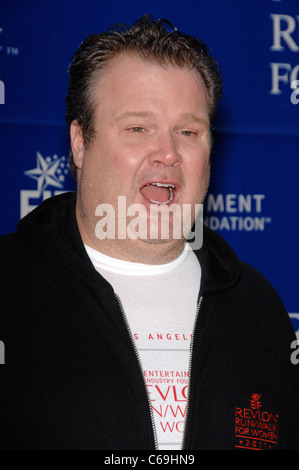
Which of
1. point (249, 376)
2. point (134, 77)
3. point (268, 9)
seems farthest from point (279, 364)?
point (268, 9)

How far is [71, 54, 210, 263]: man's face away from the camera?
1.68 m

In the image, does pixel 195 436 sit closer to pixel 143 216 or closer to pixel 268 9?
pixel 143 216

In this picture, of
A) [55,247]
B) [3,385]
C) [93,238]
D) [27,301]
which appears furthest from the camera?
[93,238]

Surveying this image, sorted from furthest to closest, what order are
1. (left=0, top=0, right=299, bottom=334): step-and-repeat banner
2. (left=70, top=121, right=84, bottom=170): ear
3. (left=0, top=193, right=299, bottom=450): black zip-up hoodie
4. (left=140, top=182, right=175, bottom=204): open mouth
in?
1. (left=0, top=0, right=299, bottom=334): step-and-repeat banner
2. (left=70, top=121, right=84, bottom=170): ear
3. (left=140, top=182, right=175, bottom=204): open mouth
4. (left=0, top=193, right=299, bottom=450): black zip-up hoodie

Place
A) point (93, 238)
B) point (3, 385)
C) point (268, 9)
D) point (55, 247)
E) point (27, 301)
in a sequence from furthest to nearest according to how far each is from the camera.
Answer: point (268, 9) → point (93, 238) → point (55, 247) → point (27, 301) → point (3, 385)

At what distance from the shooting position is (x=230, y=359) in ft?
5.37

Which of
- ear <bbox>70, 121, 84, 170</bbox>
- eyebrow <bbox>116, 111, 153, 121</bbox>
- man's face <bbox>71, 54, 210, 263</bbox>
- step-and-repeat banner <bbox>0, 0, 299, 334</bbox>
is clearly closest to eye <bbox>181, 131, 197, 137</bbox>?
man's face <bbox>71, 54, 210, 263</bbox>

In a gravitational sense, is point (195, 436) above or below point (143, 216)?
below

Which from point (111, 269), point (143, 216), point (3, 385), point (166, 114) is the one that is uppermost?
point (166, 114)

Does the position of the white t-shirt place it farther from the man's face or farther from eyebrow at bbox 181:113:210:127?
eyebrow at bbox 181:113:210:127

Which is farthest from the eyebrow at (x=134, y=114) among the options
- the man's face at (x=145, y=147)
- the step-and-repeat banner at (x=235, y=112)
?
the step-and-repeat banner at (x=235, y=112)

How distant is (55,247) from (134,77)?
58 centimetres

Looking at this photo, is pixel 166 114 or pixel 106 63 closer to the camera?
pixel 166 114

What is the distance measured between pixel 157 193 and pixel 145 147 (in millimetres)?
164
